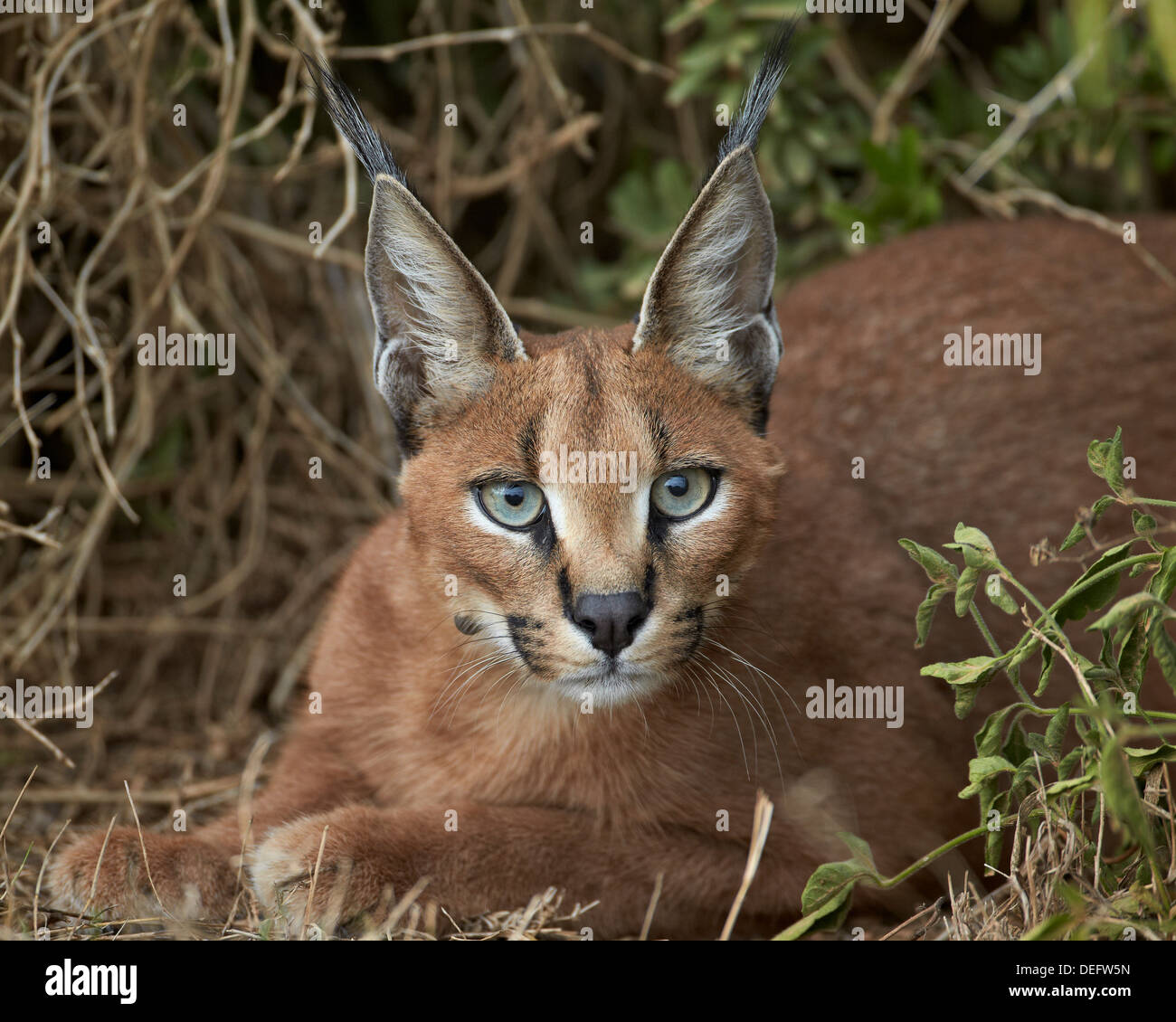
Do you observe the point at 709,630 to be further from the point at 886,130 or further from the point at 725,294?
the point at 886,130

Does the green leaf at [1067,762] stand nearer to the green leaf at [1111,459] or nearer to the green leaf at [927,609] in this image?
the green leaf at [927,609]

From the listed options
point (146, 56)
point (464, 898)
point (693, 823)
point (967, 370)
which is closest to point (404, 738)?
point (464, 898)

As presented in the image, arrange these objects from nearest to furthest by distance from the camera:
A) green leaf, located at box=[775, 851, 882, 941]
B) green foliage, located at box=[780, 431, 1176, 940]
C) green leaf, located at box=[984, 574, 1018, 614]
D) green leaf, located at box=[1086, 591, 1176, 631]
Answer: green leaf, located at box=[1086, 591, 1176, 631] < green foliage, located at box=[780, 431, 1176, 940] < green leaf, located at box=[984, 574, 1018, 614] < green leaf, located at box=[775, 851, 882, 941]

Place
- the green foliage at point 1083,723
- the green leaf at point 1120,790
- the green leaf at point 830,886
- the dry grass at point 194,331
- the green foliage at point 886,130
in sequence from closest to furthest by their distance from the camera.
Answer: the green leaf at point 1120,790, the green foliage at point 1083,723, the green leaf at point 830,886, the dry grass at point 194,331, the green foliage at point 886,130

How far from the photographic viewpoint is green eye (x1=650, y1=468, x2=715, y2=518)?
126 inches

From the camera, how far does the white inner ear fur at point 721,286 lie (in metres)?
3.22

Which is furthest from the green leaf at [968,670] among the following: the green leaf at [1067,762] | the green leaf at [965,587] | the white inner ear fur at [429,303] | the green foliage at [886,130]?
the green foliage at [886,130]

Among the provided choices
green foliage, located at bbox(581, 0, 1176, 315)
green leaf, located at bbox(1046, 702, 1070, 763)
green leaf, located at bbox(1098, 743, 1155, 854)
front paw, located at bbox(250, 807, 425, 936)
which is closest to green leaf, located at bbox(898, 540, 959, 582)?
green leaf, located at bbox(1046, 702, 1070, 763)

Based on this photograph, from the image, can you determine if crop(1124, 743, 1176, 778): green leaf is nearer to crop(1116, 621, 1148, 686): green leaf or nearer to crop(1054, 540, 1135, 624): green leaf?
crop(1116, 621, 1148, 686): green leaf

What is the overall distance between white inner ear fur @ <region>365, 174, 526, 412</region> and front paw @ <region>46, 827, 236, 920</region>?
54.1 inches

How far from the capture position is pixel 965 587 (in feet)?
9.67

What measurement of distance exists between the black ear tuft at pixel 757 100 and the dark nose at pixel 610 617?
1.07 m

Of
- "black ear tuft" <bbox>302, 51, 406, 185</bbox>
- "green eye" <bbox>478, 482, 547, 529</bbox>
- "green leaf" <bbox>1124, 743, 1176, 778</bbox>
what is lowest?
"green leaf" <bbox>1124, 743, 1176, 778</bbox>

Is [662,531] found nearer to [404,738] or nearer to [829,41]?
[404,738]
